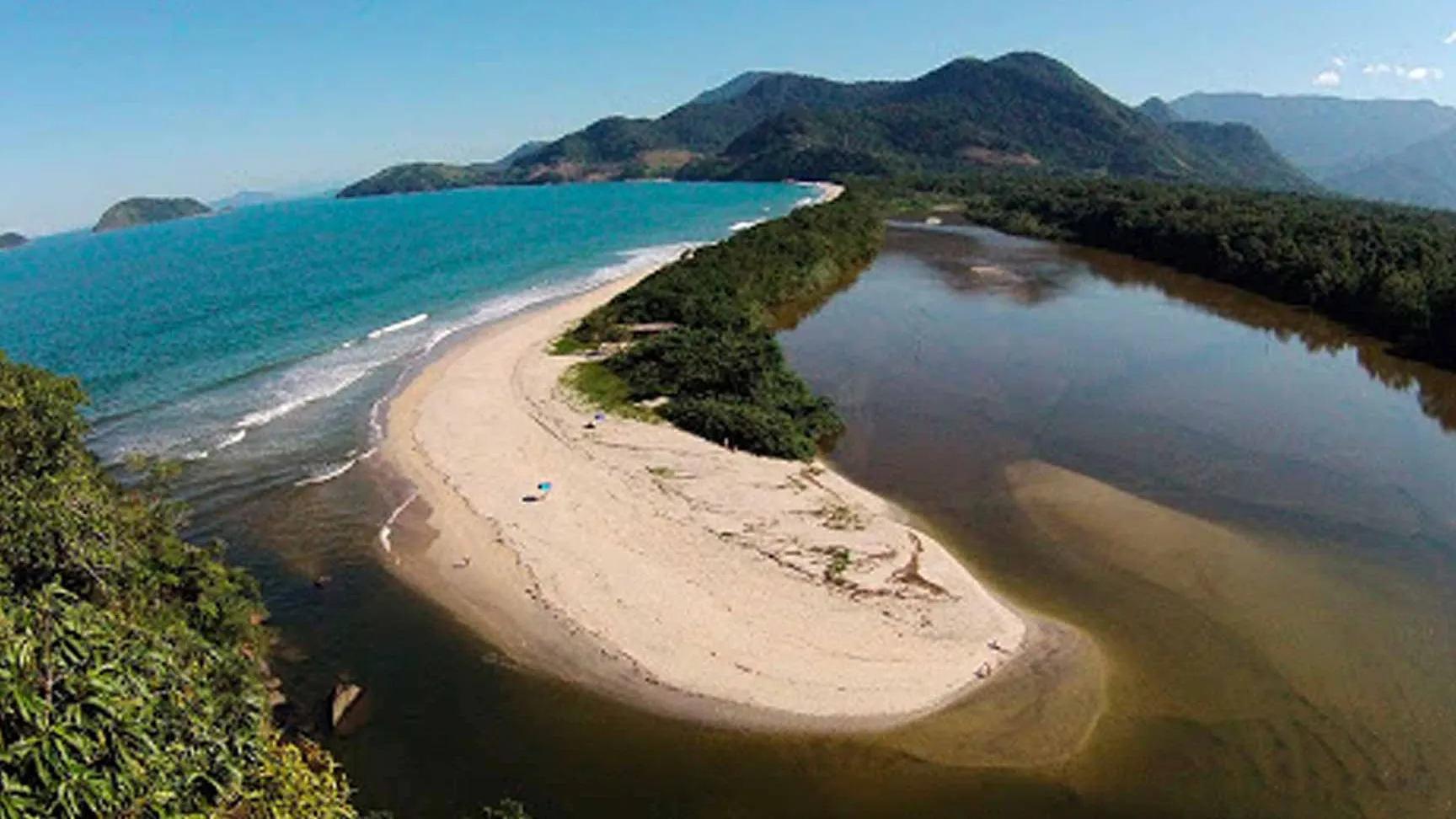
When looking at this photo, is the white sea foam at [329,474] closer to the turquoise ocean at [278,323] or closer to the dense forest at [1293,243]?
the turquoise ocean at [278,323]

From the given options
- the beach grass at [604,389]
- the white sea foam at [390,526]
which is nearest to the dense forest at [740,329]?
the beach grass at [604,389]

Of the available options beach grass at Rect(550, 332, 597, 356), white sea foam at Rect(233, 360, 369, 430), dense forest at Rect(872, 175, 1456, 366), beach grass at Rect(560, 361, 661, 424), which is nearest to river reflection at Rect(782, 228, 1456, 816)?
dense forest at Rect(872, 175, 1456, 366)

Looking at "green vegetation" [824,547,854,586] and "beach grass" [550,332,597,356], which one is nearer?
"green vegetation" [824,547,854,586]

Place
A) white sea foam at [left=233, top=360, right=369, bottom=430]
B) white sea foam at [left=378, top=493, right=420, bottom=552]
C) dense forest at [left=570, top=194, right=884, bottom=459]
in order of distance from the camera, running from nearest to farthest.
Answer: white sea foam at [left=378, top=493, right=420, bottom=552] → dense forest at [left=570, top=194, right=884, bottom=459] → white sea foam at [left=233, top=360, right=369, bottom=430]

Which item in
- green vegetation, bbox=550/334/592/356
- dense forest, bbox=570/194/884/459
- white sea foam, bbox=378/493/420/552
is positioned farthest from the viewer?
green vegetation, bbox=550/334/592/356

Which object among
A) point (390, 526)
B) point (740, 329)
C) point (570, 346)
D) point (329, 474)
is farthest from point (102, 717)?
point (740, 329)

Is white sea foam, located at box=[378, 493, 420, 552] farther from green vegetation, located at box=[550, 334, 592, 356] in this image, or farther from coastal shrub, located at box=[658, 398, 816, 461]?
green vegetation, located at box=[550, 334, 592, 356]

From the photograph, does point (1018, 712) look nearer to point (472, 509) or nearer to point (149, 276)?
point (472, 509)
